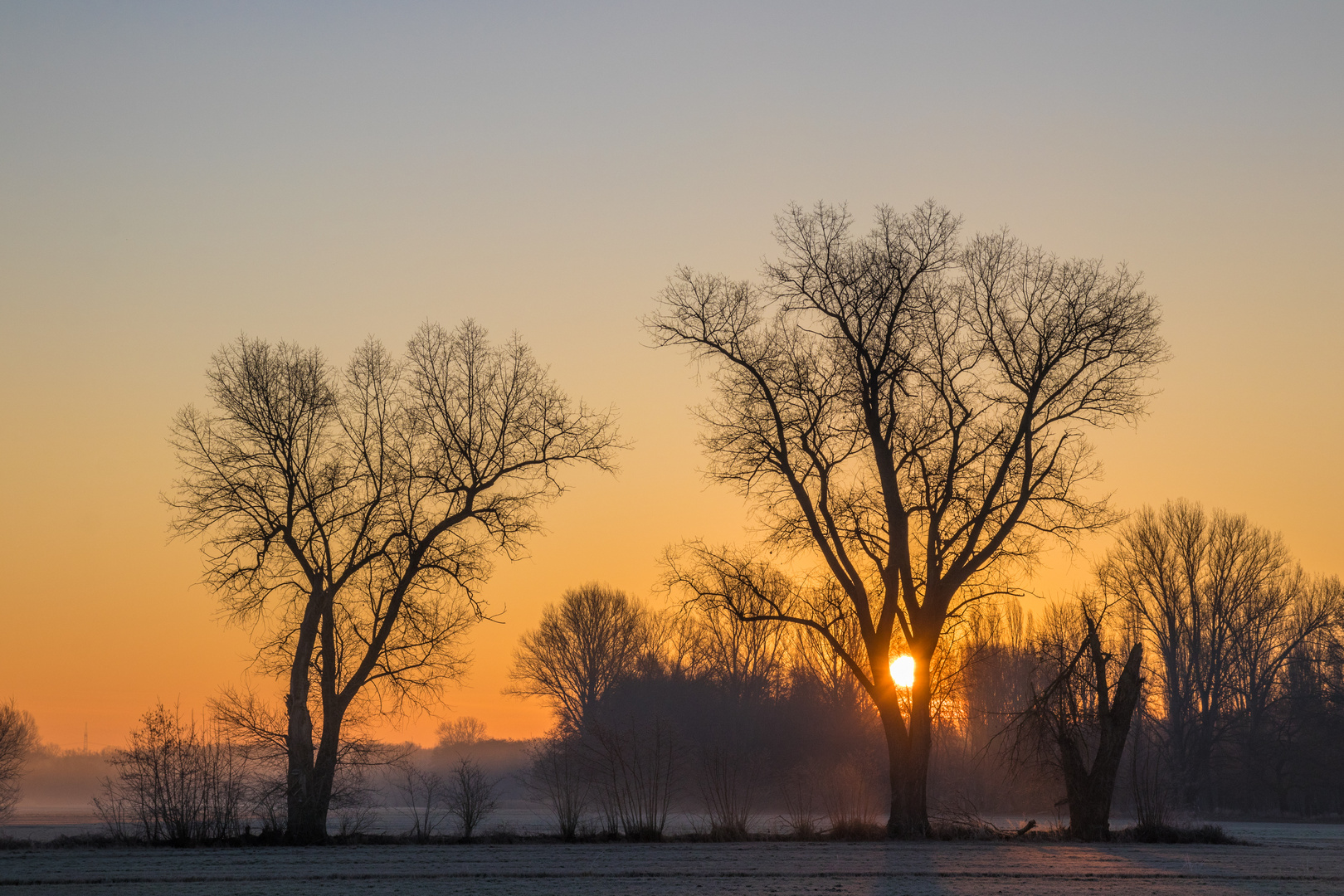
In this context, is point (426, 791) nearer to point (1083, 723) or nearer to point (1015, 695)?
point (1083, 723)

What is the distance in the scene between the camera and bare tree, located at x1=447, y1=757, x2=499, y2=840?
2122 centimetres

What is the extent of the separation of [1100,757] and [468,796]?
13.2m

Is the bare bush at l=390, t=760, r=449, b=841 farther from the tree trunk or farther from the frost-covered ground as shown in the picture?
the tree trunk

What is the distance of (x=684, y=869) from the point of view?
49.4 ft

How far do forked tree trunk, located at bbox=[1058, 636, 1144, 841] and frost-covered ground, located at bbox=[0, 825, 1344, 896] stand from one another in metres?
2.06

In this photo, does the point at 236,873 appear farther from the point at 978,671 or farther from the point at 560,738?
the point at 978,671

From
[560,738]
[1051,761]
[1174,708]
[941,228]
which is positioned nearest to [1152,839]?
[1051,761]

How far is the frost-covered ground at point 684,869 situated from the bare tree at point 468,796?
3.97 feet

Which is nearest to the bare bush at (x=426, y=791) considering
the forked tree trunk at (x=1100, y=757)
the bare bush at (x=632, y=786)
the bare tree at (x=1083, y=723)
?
the bare bush at (x=632, y=786)

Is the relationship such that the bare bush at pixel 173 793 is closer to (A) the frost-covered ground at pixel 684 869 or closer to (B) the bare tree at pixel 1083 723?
(A) the frost-covered ground at pixel 684 869

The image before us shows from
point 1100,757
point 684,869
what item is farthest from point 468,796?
point 1100,757

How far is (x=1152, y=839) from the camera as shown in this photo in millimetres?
21594

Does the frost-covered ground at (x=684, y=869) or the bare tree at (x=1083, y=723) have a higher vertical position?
the bare tree at (x=1083, y=723)

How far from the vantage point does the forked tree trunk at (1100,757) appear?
2253 cm
